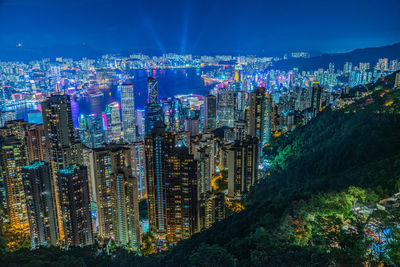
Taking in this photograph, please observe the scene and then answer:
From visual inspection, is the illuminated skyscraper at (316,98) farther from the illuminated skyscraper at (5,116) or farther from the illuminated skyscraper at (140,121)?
the illuminated skyscraper at (5,116)

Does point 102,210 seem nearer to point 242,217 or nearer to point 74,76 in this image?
point 242,217

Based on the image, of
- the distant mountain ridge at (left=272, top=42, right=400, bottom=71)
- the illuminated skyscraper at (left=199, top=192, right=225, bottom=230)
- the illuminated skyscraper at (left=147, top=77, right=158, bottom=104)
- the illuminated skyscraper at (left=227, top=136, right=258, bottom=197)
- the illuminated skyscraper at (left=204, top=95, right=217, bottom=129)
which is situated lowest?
the illuminated skyscraper at (left=199, top=192, right=225, bottom=230)

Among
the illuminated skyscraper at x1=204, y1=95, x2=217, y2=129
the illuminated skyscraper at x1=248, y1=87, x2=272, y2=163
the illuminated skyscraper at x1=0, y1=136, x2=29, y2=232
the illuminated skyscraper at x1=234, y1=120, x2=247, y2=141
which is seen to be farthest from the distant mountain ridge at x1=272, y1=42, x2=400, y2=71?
the illuminated skyscraper at x1=0, y1=136, x2=29, y2=232

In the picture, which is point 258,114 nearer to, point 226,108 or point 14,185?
point 226,108

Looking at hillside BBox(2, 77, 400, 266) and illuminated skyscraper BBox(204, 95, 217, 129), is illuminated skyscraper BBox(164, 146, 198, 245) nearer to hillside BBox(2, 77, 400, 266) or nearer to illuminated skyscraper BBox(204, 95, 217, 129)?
hillside BBox(2, 77, 400, 266)

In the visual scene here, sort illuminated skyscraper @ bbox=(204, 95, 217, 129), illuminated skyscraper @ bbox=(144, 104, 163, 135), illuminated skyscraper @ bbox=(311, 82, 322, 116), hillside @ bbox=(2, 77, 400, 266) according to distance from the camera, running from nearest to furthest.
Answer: hillside @ bbox=(2, 77, 400, 266), illuminated skyscraper @ bbox=(144, 104, 163, 135), illuminated skyscraper @ bbox=(311, 82, 322, 116), illuminated skyscraper @ bbox=(204, 95, 217, 129)

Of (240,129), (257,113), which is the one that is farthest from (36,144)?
(257,113)

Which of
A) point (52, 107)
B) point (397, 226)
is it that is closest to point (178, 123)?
point (52, 107)
